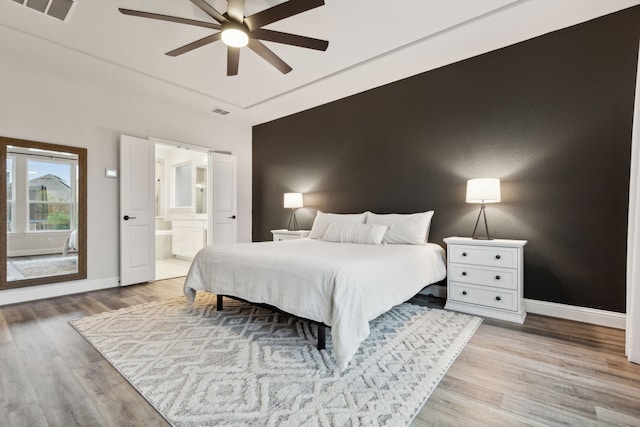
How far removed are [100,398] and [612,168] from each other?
413 centimetres

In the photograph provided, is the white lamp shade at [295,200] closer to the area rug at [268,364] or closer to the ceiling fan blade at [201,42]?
the area rug at [268,364]

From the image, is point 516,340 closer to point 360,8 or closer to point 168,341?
point 168,341

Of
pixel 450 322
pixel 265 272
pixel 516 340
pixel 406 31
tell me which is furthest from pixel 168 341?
pixel 406 31

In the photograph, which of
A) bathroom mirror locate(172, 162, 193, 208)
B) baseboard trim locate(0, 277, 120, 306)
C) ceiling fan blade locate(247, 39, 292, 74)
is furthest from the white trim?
bathroom mirror locate(172, 162, 193, 208)

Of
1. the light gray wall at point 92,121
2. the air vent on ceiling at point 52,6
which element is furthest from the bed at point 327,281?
the air vent on ceiling at point 52,6

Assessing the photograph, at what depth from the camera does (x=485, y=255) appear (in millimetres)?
2863

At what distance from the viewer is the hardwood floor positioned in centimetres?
146

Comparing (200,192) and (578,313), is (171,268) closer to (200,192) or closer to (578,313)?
(200,192)

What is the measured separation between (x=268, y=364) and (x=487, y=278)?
2168mm

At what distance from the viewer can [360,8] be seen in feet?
8.45

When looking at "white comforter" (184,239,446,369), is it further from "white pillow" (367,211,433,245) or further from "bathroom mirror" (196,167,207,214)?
"bathroom mirror" (196,167,207,214)

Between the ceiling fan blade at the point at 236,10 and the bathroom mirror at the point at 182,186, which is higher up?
the ceiling fan blade at the point at 236,10

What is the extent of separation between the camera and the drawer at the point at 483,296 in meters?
2.75

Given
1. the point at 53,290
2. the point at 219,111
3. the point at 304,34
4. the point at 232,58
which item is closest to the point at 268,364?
the point at 232,58
